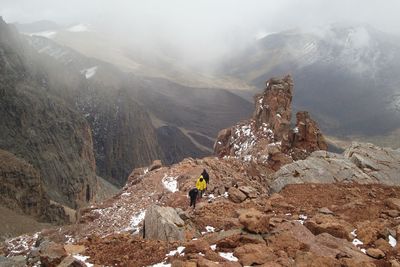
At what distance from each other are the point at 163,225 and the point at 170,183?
13.5 m

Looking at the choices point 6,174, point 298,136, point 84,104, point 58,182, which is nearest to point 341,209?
point 298,136

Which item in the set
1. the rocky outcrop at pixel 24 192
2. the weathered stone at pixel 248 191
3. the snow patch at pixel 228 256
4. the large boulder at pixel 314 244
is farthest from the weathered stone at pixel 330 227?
the rocky outcrop at pixel 24 192

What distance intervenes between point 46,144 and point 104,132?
253ft

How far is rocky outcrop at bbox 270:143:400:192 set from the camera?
1062 inches

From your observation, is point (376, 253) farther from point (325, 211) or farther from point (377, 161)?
point (377, 161)

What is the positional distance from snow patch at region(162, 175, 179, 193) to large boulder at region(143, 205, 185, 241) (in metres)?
10.7

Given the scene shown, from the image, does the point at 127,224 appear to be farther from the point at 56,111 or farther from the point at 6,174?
the point at 56,111

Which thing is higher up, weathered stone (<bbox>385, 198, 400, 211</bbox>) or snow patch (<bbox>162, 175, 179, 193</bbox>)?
weathered stone (<bbox>385, 198, 400, 211</bbox>)

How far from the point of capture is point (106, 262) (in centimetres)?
1552

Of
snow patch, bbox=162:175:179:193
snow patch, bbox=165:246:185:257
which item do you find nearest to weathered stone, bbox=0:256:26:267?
snow patch, bbox=165:246:185:257

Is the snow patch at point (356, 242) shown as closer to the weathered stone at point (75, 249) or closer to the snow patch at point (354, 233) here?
the snow patch at point (354, 233)

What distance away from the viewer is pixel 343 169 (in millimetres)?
27984

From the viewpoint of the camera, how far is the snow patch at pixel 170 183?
3033 cm

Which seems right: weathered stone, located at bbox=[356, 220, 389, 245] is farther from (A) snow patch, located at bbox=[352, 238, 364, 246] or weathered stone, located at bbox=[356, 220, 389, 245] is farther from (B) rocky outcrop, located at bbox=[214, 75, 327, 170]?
(B) rocky outcrop, located at bbox=[214, 75, 327, 170]
